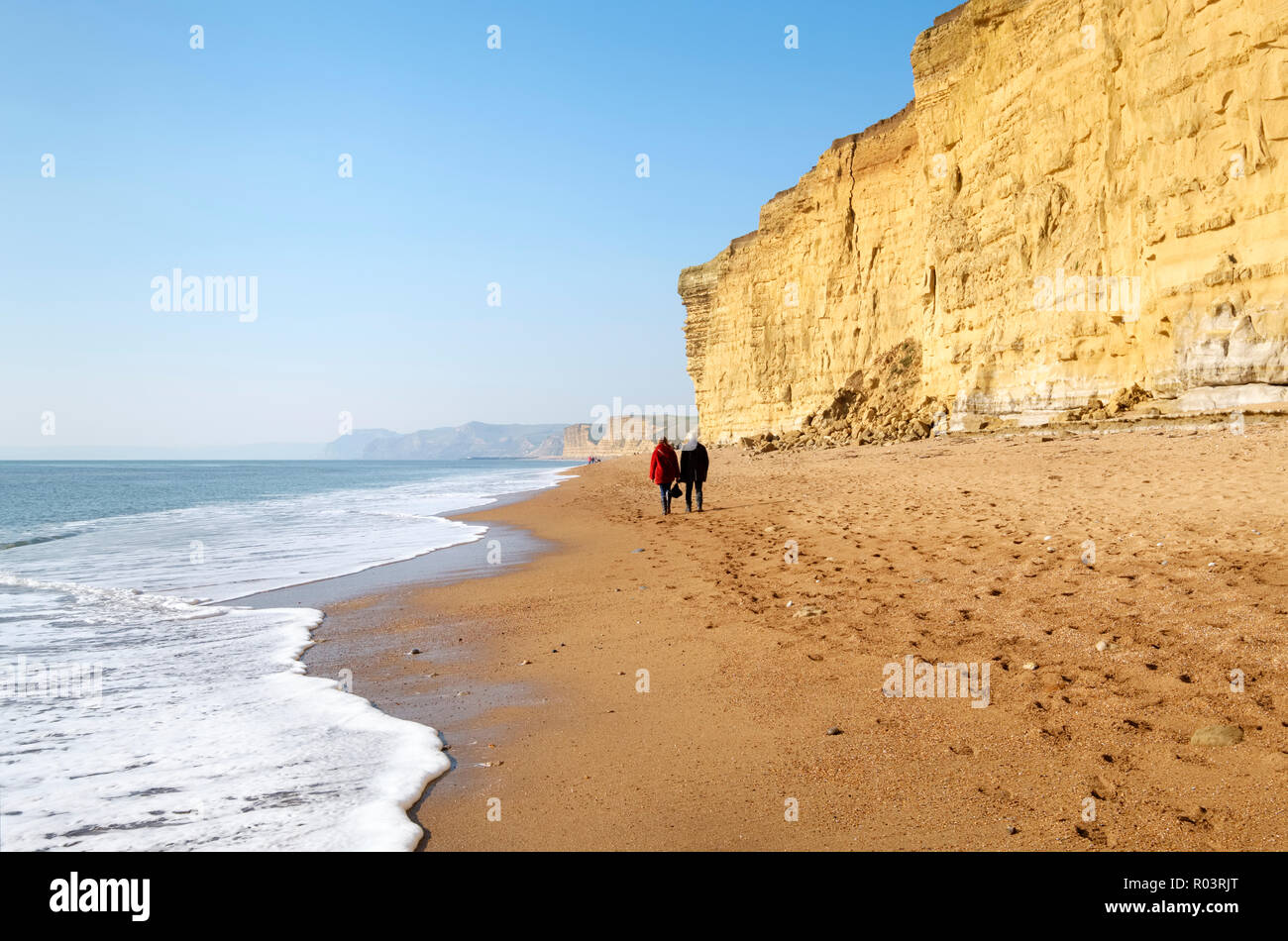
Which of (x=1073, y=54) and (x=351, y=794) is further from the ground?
(x=1073, y=54)

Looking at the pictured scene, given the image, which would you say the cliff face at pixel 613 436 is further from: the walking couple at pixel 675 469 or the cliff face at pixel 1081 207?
the walking couple at pixel 675 469

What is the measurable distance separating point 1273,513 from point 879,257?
3001 centimetres

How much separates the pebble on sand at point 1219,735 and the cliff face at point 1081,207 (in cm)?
1275

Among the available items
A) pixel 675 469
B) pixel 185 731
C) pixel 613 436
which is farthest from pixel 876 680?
pixel 613 436

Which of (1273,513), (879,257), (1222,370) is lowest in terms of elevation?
(1273,513)

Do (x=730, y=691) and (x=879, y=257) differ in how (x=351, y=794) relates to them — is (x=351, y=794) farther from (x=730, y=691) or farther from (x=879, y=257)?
(x=879, y=257)

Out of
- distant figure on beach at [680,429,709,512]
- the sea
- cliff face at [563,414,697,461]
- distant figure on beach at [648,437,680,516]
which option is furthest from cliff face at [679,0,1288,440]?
cliff face at [563,414,697,461]

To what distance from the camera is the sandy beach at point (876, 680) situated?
2.85m

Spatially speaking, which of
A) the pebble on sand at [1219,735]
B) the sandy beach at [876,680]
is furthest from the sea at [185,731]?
the pebble on sand at [1219,735]

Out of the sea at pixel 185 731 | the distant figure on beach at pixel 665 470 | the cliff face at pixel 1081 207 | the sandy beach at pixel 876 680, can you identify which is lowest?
the sea at pixel 185 731

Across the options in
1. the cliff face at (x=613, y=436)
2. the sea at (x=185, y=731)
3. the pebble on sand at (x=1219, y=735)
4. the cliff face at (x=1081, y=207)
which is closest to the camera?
the sea at (x=185, y=731)

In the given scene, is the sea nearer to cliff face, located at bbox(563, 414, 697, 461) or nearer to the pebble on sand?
the pebble on sand
